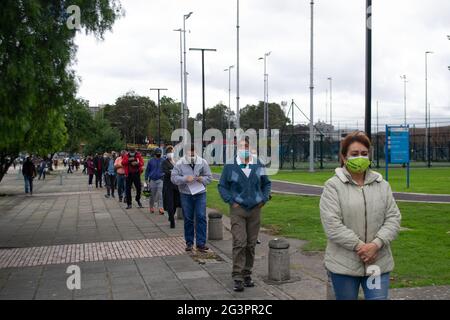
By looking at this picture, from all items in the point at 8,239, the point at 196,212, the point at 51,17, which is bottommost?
the point at 8,239

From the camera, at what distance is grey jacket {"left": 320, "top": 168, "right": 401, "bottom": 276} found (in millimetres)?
3893

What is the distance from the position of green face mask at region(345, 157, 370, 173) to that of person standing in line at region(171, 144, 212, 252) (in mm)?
5005

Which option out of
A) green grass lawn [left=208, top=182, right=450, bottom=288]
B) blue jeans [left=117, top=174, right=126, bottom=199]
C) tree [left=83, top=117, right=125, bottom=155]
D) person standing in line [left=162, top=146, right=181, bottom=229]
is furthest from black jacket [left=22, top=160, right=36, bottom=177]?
person standing in line [left=162, top=146, right=181, bottom=229]

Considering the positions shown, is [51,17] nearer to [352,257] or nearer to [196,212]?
[196,212]

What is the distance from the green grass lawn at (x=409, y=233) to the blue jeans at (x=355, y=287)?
273 centimetres

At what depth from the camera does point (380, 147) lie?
154 feet

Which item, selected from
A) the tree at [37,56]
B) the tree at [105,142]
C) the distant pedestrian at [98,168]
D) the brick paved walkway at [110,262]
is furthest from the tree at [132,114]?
the tree at [37,56]

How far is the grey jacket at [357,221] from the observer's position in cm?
389

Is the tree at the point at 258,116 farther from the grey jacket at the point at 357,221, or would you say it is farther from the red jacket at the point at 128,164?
the grey jacket at the point at 357,221

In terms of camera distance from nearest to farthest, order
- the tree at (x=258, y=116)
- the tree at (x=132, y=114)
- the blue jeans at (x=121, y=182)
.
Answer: the blue jeans at (x=121, y=182) → the tree at (x=258, y=116) → the tree at (x=132, y=114)

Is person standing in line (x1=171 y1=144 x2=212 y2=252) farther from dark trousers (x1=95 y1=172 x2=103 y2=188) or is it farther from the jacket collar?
dark trousers (x1=95 y1=172 x2=103 y2=188)

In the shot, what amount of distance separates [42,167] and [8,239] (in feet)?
124
